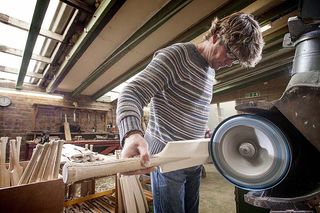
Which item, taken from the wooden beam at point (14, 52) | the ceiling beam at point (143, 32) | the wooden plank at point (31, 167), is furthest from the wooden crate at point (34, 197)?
the wooden beam at point (14, 52)

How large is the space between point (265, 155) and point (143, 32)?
254cm

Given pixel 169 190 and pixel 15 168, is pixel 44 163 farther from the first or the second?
pixel 169 190

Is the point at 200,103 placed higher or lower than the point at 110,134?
higher

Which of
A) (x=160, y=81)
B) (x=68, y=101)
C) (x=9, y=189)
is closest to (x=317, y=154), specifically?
(x=160, y=81)

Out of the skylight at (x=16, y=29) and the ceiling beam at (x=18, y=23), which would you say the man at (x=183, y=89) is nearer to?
the skylight at (x=16, y=29)

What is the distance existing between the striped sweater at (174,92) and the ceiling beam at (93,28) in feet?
5.58

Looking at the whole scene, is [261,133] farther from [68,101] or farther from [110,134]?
[68,101]

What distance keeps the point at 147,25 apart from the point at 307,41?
2.23 meters

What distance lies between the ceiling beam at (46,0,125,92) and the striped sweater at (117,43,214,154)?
170cm

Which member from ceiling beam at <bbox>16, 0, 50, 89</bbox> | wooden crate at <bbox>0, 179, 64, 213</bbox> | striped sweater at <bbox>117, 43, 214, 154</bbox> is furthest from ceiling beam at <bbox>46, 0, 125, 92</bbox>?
wooden crate at <bbox>0, 179, 64, 213</bbox>

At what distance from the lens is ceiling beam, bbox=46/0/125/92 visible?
2207 millimetres

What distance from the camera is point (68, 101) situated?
608 cm

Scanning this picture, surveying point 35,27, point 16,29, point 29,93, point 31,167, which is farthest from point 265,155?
point 29,93

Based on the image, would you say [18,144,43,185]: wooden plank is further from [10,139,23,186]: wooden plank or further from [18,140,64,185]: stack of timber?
[10,139,23,186]: wooden plank
